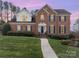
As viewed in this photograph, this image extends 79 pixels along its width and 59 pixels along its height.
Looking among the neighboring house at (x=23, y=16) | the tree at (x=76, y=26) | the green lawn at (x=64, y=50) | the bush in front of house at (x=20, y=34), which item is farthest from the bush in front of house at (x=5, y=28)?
the tree at (x=76, y=26)

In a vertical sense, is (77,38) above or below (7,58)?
above

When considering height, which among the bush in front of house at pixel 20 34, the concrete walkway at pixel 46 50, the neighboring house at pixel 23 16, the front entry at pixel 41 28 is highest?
the neighboring house at pixel 23 16

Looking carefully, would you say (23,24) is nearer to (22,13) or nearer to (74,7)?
(22,13)

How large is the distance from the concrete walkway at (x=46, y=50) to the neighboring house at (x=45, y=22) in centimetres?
24

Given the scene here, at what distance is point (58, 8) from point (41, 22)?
0.49m

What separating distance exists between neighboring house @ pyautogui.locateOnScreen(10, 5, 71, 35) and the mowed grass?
22cm

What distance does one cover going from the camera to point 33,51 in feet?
17.9

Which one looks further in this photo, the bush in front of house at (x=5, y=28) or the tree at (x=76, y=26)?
the tree at (x=76, y=26)

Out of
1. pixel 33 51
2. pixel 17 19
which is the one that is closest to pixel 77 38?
pixel 33 51

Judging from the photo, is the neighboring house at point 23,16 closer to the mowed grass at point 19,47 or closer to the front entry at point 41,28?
the front entry at point 41,28

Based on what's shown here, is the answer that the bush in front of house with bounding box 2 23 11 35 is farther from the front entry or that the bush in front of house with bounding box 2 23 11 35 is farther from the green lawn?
the green lawn

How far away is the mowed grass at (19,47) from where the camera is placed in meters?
5.37

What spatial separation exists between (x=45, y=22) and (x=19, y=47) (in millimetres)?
816

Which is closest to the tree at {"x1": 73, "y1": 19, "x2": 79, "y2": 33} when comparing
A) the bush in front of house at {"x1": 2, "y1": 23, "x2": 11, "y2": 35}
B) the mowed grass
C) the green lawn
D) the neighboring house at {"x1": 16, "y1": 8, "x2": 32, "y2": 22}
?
the green lawn
